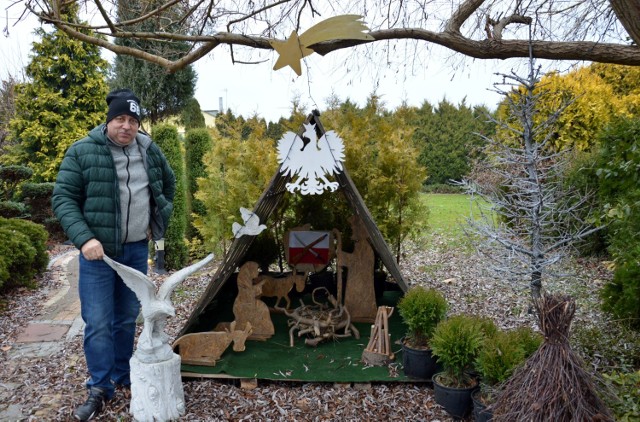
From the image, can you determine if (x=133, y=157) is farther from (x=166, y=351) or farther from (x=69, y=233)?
(x=166, y=351)

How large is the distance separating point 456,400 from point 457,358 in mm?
250

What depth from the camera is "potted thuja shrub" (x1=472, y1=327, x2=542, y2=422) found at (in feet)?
8.30

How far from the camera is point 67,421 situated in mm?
2871

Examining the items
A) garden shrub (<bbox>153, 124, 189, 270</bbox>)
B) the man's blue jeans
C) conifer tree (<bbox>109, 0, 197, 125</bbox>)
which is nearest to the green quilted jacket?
the man's blue jeans

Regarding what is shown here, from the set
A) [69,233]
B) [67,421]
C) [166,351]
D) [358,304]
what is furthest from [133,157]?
[358,304]

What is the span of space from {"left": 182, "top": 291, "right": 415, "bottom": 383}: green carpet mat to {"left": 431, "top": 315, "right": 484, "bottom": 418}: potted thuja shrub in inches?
18.3

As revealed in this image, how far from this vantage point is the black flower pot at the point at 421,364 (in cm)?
329

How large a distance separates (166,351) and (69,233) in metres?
0.88

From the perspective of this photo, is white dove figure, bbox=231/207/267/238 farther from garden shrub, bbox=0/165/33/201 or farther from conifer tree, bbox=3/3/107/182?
conifer tree, bbox=3/3/107/182

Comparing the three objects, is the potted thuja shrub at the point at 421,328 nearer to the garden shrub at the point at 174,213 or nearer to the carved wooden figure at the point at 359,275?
the carved wooden figure at the point at 359,275

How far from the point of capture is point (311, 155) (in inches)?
143

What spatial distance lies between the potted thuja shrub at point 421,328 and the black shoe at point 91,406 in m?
1.96

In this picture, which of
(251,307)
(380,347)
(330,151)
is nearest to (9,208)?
(251,307)

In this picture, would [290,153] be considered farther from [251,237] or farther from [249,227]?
[251,237]
